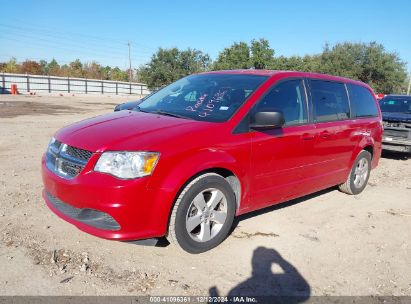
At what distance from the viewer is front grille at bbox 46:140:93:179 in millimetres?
3423

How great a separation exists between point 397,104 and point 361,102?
5.36 m

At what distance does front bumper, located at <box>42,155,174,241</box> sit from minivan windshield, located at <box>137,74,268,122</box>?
3.62 feet

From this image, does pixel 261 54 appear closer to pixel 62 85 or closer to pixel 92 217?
pixel 62 85

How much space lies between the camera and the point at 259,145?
4.12 meters

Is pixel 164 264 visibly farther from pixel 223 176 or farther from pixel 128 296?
pixel 223 176

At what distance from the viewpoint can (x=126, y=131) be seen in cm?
363

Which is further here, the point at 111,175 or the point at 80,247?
the point at 80,247

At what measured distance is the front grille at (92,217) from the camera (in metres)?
3.35

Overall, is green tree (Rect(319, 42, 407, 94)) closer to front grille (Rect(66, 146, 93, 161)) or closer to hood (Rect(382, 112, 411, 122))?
hood (Rect(382, 112, 411, 122))

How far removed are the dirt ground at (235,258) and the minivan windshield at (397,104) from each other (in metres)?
5.91

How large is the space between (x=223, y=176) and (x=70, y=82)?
140 feet

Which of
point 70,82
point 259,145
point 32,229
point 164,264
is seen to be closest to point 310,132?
point 259,145

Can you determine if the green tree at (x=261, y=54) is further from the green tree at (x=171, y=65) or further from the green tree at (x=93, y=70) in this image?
the green tree at (x=93, y=70)

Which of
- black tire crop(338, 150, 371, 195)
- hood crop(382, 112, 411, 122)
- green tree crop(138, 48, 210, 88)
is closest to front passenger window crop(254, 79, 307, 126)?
black tire crop(338, 150, 371, 195)
